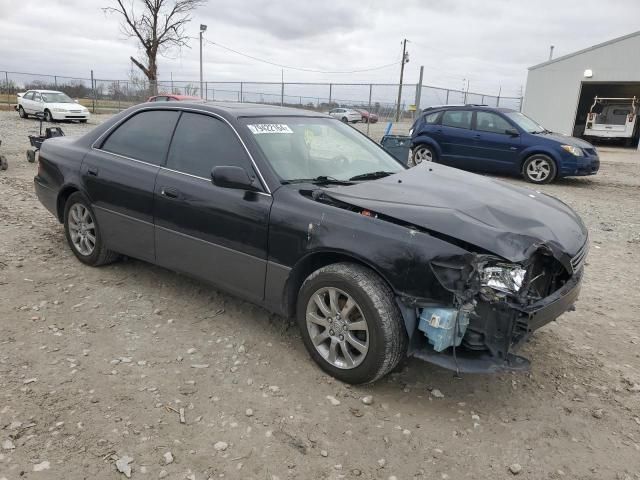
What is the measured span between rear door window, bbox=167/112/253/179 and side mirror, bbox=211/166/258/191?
6.1 inches

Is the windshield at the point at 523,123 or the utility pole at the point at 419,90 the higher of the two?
the utility pole at the point at 419,90

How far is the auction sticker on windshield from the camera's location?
3.72 metres

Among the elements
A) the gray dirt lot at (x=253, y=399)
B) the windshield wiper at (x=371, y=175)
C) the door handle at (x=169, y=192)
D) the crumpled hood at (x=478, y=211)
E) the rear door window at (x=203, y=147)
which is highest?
the rear door window at (x=203, y=147)

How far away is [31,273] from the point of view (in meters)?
4.70

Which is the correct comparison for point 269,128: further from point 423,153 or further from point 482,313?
point 423,153

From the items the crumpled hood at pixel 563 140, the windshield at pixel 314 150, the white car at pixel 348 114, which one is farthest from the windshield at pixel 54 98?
the windshield at pixel 314 150

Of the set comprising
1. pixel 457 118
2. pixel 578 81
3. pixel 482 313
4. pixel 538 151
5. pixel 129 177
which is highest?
pixel 578 81

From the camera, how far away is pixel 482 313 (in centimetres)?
276

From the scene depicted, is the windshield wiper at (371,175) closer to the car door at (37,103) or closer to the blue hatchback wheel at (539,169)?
the blue hatchback wheel at (539,169)

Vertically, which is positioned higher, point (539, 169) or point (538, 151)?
point (538, 151)

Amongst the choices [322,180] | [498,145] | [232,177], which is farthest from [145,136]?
[498,145]

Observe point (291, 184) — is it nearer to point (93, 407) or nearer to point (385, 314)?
point (385, 314)

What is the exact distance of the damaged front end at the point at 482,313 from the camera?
2711 millimetres

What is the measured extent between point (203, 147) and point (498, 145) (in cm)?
898
